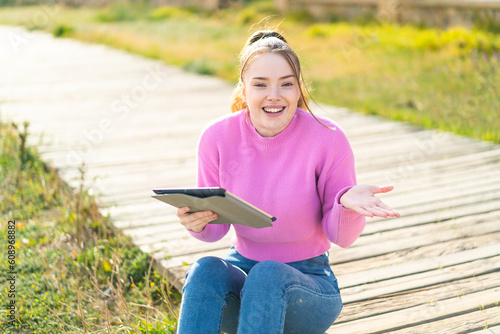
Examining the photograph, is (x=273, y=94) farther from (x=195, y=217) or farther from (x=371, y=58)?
(x=371, y=58)

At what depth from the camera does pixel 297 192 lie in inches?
101

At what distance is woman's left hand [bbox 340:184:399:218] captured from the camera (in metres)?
2.29

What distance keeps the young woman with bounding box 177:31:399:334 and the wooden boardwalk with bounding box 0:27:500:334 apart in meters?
0.40

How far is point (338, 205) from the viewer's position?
2420 millimetres

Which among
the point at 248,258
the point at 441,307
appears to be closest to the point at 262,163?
the point at 248,258

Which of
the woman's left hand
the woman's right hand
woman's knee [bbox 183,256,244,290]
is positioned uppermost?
the woman's left hand

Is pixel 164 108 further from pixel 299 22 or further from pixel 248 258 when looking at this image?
pixel 299 22

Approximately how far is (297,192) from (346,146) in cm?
27

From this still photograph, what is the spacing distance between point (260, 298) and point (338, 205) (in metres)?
0.45
